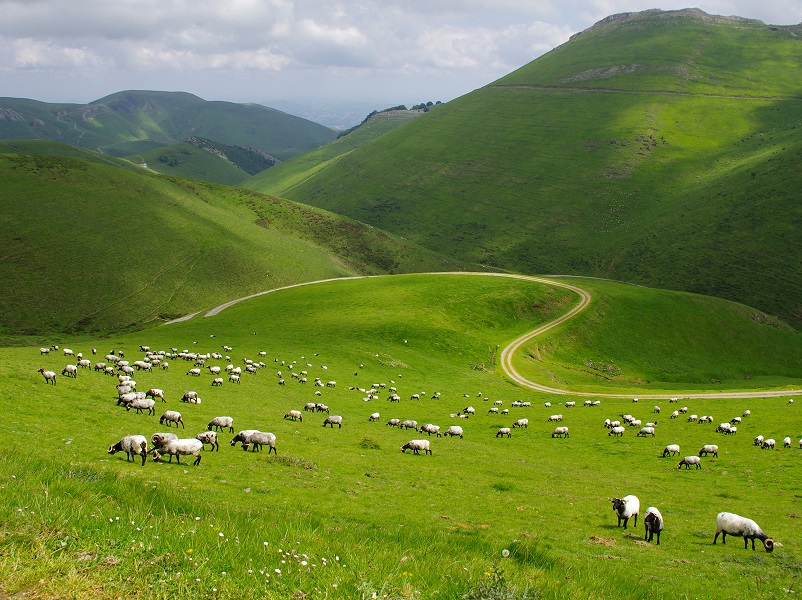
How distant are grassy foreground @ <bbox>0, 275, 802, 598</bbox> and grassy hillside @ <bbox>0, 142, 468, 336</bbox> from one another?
49340mm

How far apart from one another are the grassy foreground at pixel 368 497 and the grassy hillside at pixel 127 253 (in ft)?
162

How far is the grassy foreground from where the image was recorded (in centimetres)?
816

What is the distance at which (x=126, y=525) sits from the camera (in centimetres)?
894

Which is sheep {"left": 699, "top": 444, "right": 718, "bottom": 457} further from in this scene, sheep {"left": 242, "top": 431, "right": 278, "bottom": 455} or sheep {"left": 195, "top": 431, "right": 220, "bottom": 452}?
sheep {"left": 195, "top": 431, "right": 220, "bottom": 452}

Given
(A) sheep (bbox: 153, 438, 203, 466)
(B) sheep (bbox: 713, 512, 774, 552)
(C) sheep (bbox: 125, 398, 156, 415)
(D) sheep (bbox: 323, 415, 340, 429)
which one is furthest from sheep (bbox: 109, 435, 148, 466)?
(B) sheep (bbox: 713, 512, 774, 552)

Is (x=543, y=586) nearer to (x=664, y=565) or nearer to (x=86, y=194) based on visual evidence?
(x=664, y=565)

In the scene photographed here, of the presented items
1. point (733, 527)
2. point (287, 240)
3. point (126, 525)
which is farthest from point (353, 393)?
point (287, 240)

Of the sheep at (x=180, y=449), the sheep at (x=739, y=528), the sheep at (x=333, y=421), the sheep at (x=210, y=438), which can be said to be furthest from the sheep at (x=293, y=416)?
the sheep at (x=739, y=528)

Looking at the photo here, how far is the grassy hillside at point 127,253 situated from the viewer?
363 feet

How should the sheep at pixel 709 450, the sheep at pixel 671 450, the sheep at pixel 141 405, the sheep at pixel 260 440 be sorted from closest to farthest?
1. the sheep at pixel 260 440
2. the sheep at pixel 141 405
3. the sheep at pixel 709 450
4. the sheep at pixel 671 450

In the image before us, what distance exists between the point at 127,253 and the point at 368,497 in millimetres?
127733

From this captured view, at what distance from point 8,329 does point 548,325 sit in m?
101

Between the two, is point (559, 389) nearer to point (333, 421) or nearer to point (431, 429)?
point (431, 429)

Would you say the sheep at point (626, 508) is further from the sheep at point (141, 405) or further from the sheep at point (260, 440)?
the sheep at point (141, 405)
